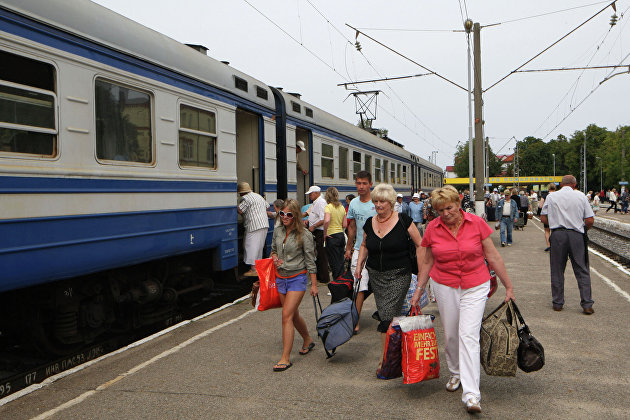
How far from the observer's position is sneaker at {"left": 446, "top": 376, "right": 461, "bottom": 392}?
14.0ft

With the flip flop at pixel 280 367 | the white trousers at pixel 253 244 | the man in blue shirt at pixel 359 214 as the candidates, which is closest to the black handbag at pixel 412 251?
the man in blue shirt at pixel 359 214

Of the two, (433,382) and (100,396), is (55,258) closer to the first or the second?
(100,396)

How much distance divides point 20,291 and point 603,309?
681 centimetres

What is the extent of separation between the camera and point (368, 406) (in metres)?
4.02

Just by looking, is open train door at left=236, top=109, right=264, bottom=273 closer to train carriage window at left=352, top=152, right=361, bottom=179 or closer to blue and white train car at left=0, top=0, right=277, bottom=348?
blue and white train car at left=0, top=0, right=277, bottom=348

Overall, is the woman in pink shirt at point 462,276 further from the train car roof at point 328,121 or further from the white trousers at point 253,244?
the train car roof at point 328,121

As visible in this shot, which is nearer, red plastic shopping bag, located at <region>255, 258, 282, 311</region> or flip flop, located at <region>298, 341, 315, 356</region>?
red plastic shopping bag, located at <region>255, 258, 282, 311</region>

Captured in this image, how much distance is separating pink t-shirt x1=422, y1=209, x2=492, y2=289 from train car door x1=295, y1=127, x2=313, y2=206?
22.5ft

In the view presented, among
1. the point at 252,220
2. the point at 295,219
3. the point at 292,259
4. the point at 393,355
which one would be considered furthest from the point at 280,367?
the point at 252,220

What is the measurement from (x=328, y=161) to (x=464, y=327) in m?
8.36

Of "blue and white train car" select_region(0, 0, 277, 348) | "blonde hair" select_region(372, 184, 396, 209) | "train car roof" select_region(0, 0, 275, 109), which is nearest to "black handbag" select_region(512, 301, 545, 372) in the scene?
"blonde hair" select_region(372, 184, 396, 209)

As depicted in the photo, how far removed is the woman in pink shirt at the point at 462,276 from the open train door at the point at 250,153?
5.04m

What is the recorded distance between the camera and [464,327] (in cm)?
394

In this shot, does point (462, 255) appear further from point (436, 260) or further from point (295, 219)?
point (295, 219)
